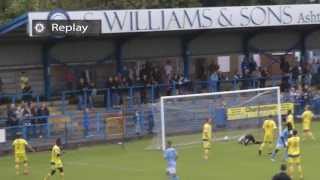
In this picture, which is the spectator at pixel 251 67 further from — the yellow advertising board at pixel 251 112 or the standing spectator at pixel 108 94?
the yellow advertising board at pixel 251 112

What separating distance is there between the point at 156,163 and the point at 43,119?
838 centimetres

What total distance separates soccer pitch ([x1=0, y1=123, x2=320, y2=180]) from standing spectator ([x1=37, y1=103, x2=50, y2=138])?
153 cm

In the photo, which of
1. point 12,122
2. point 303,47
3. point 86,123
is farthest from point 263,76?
point 12,122

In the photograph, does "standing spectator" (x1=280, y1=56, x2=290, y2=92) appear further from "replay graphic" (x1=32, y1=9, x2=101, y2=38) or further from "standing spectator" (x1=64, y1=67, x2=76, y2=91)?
"replay graphic" (x1=32, y1=9, x2=101, y2=38)

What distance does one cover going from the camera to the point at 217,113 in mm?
38156

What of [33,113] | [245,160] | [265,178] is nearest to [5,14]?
[33,113]

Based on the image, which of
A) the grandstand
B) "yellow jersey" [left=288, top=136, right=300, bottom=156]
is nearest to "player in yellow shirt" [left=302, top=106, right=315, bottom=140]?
the grandstand

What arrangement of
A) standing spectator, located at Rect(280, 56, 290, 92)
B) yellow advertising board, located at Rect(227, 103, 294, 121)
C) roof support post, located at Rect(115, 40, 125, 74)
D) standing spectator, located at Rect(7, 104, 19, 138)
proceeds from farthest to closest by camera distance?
standing spectator, located at Rect(280, 56, 290, 92) < roof support post, located at Rect(115, 40, 125, 74) < yellow advertising board, located at Rect(227, 103, 294, 121) < standing spectator, located at Rect(7, 104, 19, 138)

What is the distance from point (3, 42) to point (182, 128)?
34.4 feet

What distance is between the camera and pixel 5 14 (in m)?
54.9

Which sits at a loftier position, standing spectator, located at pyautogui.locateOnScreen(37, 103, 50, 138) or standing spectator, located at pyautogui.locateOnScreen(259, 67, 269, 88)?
standing spectator, located at pyautogui.locateOnScreen(259, 67, 269, 88)

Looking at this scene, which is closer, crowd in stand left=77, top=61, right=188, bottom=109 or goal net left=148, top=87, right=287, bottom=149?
goal net left=148, top=87, right=287, bottom=149

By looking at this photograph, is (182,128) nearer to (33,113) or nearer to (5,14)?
(33,113)

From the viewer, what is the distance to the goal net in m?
36.2
